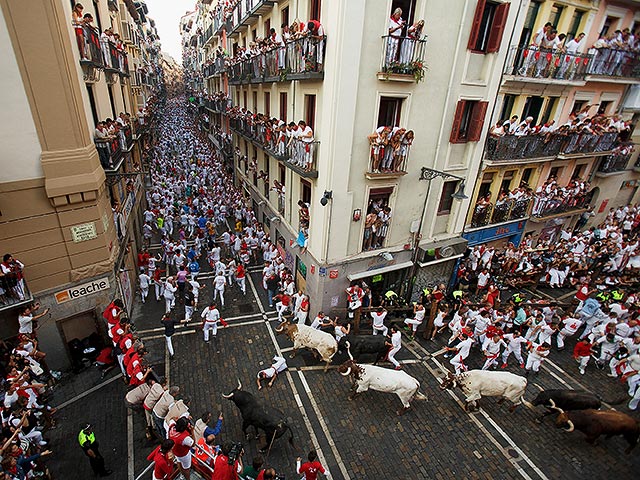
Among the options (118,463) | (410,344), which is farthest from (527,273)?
(118,463)

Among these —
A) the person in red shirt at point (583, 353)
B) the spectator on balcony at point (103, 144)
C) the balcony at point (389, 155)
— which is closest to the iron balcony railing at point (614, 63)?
the balcony at point (389, 155)

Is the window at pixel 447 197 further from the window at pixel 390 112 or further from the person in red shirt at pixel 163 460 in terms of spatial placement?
the person in red shirt at pixel 163 460

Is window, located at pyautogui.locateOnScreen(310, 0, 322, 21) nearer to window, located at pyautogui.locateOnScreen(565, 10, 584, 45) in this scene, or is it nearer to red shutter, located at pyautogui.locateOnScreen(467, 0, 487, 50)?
red shutter, located at pyautogui.locateOnScreen(467, 0, 487, 50)

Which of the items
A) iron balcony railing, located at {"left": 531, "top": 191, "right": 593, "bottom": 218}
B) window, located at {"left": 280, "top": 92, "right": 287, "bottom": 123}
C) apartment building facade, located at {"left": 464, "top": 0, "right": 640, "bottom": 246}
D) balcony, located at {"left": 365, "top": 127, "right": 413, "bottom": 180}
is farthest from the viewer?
iron balcony railing, located at {"left": 531, "top": 191, "right": 593, "bottom": 218}

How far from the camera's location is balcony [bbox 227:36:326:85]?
36.2 ft

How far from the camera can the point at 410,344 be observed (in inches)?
539

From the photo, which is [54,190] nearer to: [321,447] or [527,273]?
[321,447]

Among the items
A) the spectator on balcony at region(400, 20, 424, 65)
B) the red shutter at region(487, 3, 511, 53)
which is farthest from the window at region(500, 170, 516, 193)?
the spectator on balcony at region(400, 20, 424, 65)

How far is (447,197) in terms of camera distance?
1524cm

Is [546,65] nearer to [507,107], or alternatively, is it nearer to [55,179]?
[507,107]

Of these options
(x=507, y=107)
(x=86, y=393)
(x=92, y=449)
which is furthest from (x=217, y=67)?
(x=92, y=449)

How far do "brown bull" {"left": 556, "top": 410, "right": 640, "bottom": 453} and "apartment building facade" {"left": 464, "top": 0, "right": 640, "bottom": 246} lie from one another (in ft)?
30.2

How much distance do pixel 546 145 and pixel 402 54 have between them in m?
10.8

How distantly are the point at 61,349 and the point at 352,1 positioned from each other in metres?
14.5
